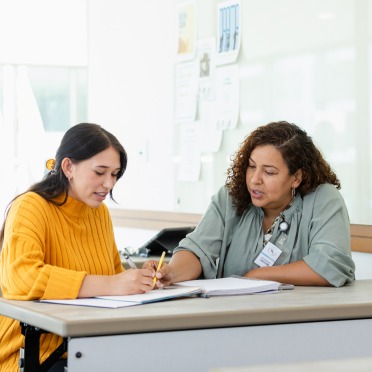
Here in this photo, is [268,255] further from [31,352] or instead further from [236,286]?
[31,352]

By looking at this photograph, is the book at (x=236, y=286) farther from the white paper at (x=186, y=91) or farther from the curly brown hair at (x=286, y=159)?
the white paper at (x=186, y=91)

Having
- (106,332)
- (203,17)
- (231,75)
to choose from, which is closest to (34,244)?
(106,332)

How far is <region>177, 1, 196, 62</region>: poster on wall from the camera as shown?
5.20 meters

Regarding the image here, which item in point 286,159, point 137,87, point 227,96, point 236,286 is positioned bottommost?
point 236,286

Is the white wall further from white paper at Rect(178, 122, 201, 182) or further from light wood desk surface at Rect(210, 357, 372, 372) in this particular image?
light wood desk surface at Rect(210, 357, 372, 372)

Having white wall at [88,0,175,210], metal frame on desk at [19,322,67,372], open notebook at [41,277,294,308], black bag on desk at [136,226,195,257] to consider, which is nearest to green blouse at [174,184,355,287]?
open notebook at [41,277,294,308]

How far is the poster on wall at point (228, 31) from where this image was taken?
473 centimetres

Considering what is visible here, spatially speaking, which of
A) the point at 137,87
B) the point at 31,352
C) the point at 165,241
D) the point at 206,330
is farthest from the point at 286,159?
the point at 137,87

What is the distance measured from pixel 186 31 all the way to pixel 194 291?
9.84 feet

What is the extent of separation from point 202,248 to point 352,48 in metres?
1.27

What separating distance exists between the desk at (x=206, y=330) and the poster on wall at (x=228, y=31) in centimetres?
241

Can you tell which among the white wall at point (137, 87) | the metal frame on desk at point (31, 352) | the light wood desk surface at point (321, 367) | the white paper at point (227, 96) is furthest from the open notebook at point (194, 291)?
the white wall at point (137, 87)

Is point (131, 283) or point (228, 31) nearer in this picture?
point (131, 283)

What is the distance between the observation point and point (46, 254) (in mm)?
2684
